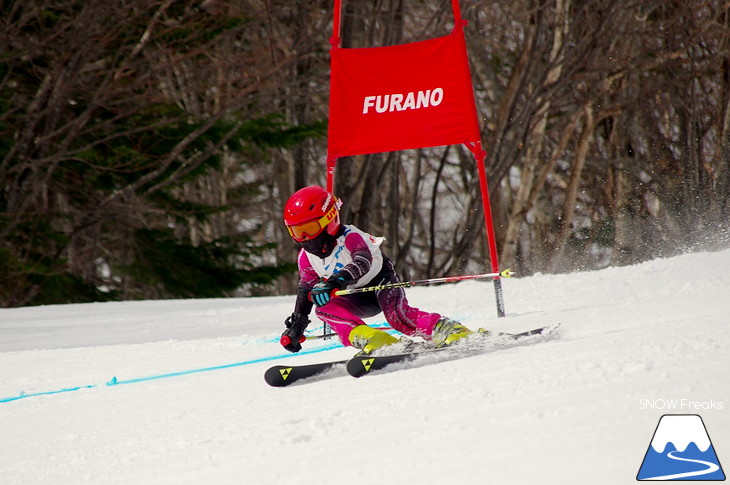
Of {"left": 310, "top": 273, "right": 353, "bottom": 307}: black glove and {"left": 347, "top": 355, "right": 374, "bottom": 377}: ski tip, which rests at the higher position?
{"left": 310, "top": 273, "right": 353, "bottom": 307}: black glove

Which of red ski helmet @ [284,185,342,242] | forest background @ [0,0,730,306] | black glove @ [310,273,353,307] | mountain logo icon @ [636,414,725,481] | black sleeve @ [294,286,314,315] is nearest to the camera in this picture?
mountain logo icon @ [636,414,725,481]

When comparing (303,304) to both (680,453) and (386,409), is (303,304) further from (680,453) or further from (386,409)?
(680,453)

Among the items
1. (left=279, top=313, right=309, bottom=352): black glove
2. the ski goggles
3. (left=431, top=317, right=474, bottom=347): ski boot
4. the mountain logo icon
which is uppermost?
the ski goggles

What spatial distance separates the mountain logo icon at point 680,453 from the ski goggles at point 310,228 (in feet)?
8.51

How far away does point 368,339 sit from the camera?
4500 mm

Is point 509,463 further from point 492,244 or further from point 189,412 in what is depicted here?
point 492,244

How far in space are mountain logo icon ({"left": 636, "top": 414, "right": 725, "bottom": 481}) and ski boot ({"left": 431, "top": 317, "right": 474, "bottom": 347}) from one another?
2.13 meters

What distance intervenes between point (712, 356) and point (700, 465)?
958 millimetres

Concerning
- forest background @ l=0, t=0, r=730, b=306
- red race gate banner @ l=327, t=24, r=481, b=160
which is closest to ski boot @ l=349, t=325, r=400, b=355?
red race gate banner @ l=327, t=24, r=481, b=160

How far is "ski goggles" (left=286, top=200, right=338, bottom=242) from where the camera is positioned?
4.70m

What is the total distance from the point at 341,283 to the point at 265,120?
28.3 feet

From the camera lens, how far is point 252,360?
548 centimetres

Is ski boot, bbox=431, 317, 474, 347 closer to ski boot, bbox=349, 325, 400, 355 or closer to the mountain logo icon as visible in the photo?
ski boot, bbox=349, 325, 400, 355

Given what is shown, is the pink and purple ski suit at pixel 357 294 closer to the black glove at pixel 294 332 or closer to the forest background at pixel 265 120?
the black glove at pixel 294 332
